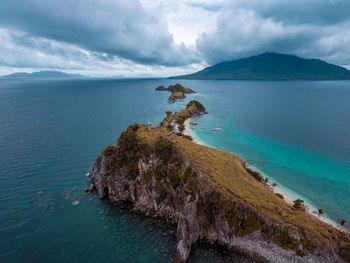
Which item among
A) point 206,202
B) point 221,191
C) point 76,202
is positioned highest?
point 221,191

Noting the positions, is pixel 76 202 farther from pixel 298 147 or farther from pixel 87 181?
pixel 298 147

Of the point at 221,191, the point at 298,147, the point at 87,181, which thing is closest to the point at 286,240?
the point at 221,191

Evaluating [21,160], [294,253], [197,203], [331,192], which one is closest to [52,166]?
[21,160]

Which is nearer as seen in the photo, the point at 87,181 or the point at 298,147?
the point at 87,181

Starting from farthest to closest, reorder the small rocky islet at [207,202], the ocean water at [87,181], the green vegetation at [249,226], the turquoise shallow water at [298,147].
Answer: the turquoise shallow water at [298,147]
the ocean water at [87,181]
the green vegetation at [249,226]
the small rocky islet at [207,202]

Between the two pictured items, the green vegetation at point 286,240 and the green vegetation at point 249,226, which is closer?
the green vegetation at point 286,240

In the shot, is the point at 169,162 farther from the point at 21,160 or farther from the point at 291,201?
the point at 21,160

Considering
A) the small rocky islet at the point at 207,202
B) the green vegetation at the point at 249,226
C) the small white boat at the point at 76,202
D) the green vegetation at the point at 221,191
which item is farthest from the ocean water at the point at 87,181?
the green vegetation at the point at 221,191

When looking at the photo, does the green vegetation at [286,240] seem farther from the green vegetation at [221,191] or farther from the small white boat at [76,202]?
the small white boat at [76,202]
